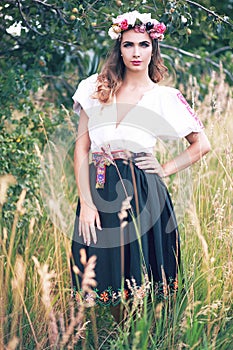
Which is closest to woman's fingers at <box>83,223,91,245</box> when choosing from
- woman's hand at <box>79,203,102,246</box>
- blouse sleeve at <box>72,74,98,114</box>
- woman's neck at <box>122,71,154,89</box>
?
woman's hand at <box>79,203,102,246</box>

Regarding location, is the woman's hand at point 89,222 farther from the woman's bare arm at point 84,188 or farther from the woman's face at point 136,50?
the woman's face at point 136,50

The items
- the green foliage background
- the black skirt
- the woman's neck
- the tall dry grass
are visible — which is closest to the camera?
the tall dry grass

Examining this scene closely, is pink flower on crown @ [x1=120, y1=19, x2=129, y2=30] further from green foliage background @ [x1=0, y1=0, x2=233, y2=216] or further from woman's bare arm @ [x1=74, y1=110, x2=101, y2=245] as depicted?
green foliage background @ [x1=0, y1=0, x2=233, y2=216]

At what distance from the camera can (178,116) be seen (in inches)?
105

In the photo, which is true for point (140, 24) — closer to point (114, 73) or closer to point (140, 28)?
point (140, 28)

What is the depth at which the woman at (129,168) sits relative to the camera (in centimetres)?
260

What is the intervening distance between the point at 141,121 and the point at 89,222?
1.58 feet

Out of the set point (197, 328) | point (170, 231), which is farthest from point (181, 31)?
point (197, 328)

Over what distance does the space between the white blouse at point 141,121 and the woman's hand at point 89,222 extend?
254 mm

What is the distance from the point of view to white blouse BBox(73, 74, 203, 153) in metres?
2.62

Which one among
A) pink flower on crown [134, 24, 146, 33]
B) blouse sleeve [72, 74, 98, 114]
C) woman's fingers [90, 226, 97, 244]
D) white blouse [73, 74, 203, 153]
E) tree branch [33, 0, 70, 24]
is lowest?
woman's fingers [90, 226, 97, 244]

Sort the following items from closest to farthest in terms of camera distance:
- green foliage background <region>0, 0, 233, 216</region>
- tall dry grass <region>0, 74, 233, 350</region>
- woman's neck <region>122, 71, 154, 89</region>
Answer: tall dry grass <region>0, 74, 233, 350</region> < woman's neck <region>122, 71, 154, 89</region> < green foliage background <region>0, 0, 233, 216</region>

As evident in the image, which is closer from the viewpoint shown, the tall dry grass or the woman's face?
the tall dry grass

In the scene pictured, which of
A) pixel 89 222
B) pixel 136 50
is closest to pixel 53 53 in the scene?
pixel 136 50
